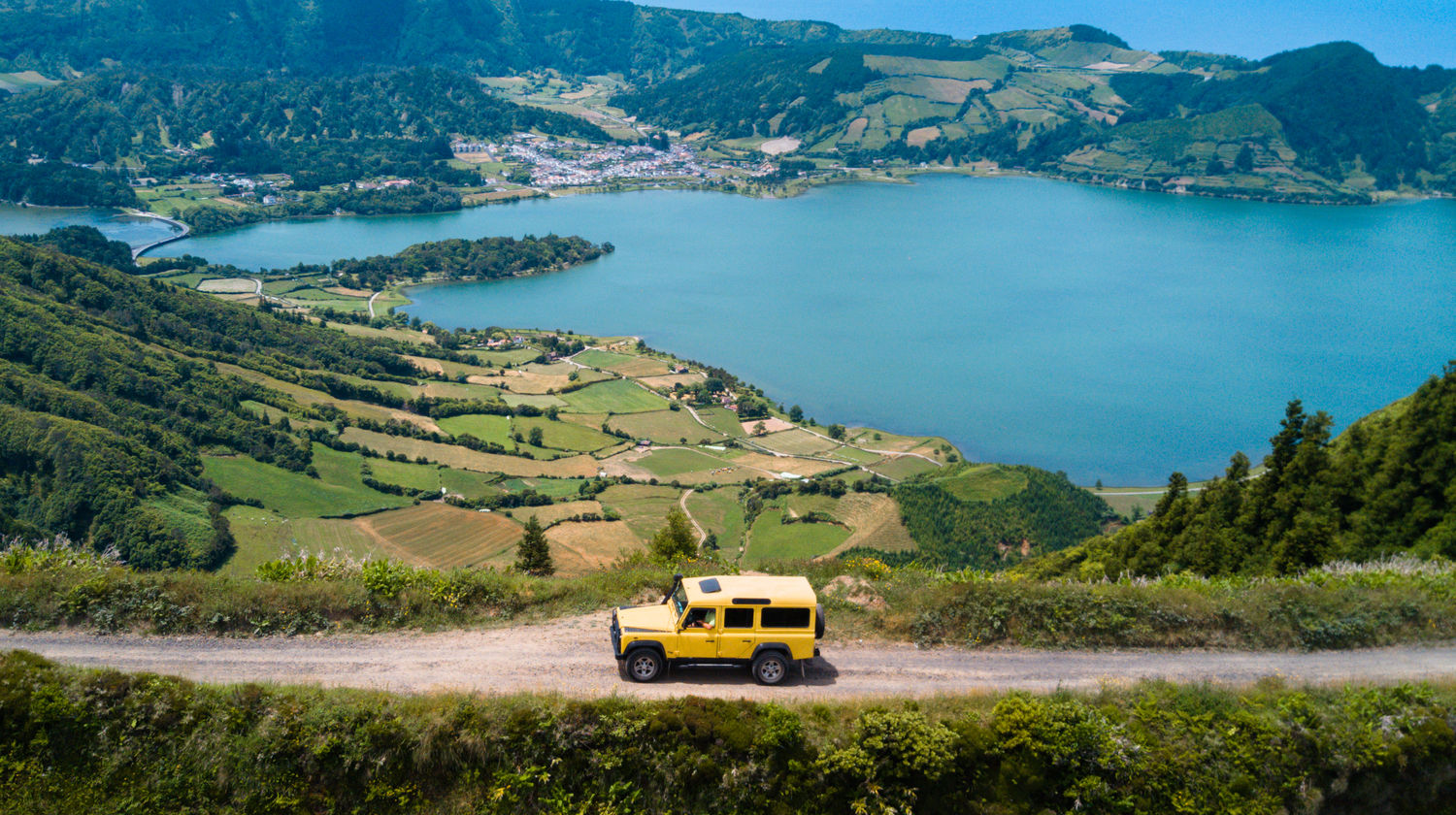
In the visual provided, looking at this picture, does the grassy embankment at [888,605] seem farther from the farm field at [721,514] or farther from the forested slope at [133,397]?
the farm field at [721,514]

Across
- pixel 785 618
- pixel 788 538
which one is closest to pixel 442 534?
pixel 788 538

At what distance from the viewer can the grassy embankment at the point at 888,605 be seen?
544 inches

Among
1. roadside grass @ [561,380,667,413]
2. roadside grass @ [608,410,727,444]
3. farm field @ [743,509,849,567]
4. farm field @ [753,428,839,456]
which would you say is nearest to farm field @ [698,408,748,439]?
roadside grass @ [608,410,727,444]

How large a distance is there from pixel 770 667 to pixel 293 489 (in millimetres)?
52486

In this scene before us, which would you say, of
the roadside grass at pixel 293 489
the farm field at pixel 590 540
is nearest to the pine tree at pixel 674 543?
the farm field at pixel 590 540

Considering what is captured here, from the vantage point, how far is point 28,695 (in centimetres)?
1115

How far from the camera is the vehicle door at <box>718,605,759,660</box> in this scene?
39.6 ft

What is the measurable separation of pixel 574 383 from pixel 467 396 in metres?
10.7

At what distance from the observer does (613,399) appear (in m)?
82.4

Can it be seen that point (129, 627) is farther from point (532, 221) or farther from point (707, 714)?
point (532, 221)

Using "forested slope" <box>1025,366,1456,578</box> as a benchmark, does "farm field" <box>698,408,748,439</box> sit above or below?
below

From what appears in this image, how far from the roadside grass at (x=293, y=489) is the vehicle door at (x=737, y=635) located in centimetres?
4795

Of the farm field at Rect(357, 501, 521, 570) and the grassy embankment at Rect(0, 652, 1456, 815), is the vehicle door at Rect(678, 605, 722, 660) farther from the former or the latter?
the farm field at Rect(357, 501, 521, 570)

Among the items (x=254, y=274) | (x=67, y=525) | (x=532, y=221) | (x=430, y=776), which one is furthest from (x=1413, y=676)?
(x=532, y=221)
